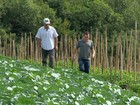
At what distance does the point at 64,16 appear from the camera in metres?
56.5

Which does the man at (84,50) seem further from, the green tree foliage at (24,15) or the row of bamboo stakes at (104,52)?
the green tree foliage at (24,15)

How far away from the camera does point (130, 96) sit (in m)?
13.5

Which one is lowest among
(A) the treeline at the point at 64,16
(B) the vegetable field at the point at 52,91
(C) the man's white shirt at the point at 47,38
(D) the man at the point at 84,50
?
(B) the vegetable field at the point at 52,91

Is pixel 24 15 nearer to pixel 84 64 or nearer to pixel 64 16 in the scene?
pixel 64 16

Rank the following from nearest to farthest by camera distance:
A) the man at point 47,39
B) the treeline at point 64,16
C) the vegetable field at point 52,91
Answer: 1. the vegetable field at point 52,91
2. the man at point 47,39
3. the treeline at point 64,16

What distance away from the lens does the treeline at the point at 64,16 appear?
5206 cm

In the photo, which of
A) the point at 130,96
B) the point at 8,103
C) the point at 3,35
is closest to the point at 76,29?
the point at 3,35

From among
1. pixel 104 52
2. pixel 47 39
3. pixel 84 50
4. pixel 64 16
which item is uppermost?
pixel 64 16

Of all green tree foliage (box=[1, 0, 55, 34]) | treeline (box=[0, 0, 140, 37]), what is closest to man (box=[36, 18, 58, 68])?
treeline (box=[0, 0, 140, 37])

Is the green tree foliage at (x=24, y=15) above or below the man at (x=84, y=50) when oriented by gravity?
above

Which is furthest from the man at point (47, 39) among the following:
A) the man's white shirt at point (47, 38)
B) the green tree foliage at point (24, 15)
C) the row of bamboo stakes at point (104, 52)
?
the green tree foliage at point (24, 15)

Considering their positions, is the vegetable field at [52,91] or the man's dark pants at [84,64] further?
the man's dark pants at [84,64]

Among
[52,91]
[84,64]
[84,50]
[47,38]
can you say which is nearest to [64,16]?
[84,64]

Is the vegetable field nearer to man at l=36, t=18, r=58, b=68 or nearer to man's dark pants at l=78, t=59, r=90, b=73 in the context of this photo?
man at l=36, t=18, r=58, b=68
